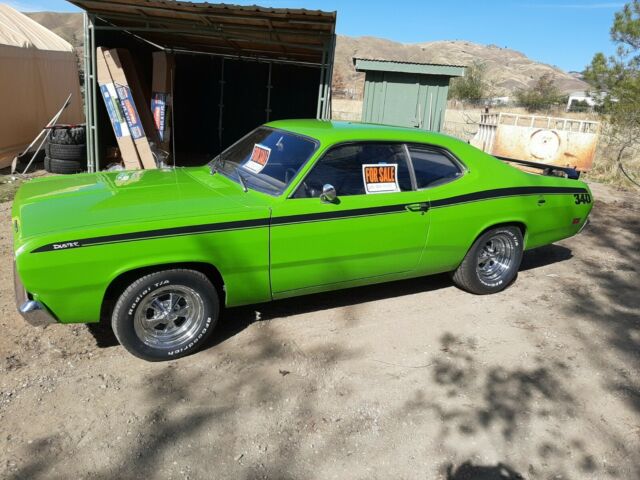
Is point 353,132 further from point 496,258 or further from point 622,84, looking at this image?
point 622,84

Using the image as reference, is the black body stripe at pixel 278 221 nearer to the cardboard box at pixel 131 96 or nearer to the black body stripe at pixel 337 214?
the black body stripe at pixel 337 214

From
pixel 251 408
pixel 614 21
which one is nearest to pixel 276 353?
pixel 251 408

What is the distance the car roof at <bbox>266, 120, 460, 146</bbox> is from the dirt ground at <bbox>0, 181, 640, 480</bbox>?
146cm

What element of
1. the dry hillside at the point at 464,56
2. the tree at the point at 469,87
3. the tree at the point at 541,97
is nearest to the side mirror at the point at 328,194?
the tree at the point at 541,97

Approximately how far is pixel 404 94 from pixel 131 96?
5589 millimetres

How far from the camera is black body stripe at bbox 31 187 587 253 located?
9.80 feet

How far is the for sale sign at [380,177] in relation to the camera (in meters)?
3.94

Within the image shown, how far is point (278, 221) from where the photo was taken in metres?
3.50

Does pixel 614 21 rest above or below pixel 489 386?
above

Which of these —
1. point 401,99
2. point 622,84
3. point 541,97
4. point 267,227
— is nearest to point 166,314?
point 267,227

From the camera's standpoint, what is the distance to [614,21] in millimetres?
16766

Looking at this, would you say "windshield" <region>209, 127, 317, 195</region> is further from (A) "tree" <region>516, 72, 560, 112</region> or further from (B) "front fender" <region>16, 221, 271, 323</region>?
(A) "tree" <region>516, 72, 560, 112</region>

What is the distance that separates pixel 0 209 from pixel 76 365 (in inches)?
183

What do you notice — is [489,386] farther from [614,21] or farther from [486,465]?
[614,21]
